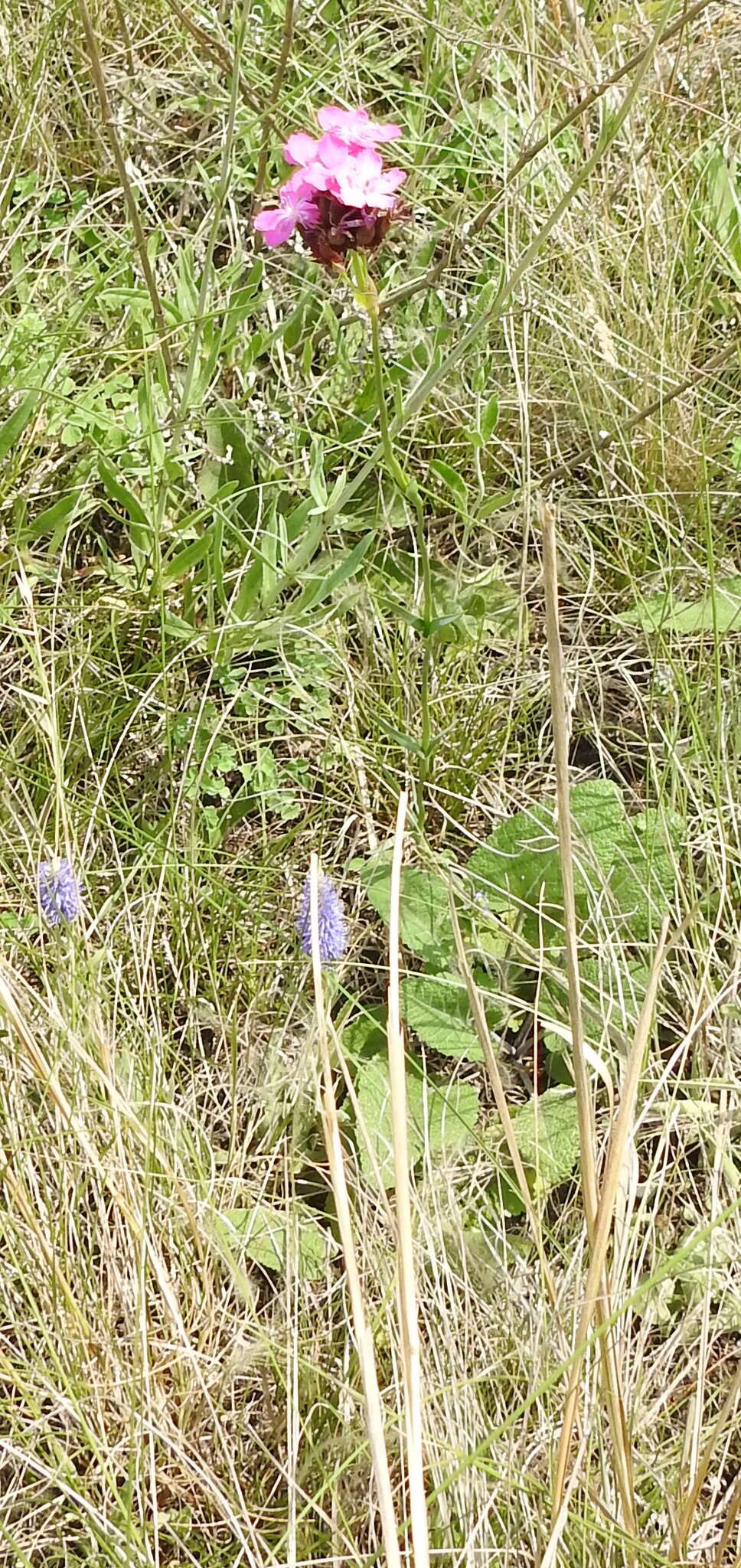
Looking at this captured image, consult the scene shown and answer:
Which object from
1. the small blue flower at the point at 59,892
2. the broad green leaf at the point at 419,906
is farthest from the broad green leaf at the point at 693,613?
the small blue flower at the point at 59,892

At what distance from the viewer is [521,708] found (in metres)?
1.42

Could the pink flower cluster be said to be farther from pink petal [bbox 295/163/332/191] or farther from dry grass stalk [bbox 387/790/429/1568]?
dry grass stalk [bbox 387/790/429/1568]

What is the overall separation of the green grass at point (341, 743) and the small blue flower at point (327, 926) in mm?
39

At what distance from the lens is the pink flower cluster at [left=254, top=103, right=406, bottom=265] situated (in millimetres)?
1122

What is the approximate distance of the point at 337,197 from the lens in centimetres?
113

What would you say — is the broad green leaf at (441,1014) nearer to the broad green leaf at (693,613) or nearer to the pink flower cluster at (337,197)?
the broad green leaf at (693,613)

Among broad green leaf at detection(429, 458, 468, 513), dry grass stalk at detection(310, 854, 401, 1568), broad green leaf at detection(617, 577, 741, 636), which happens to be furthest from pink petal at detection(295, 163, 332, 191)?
dry grass stalk at detection(310, 854, 401, 1568)

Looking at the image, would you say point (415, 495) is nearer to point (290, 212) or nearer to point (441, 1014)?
point (290, 212)

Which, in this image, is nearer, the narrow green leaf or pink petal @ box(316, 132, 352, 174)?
pink petal @ box(316, 132, 352, 174)

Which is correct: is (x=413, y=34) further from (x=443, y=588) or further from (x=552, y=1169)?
(x=552, y=1169)

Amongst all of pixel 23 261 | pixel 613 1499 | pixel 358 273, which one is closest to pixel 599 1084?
pixel 613 1499

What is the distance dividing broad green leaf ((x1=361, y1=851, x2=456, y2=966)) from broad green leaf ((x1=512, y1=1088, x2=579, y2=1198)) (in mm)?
164

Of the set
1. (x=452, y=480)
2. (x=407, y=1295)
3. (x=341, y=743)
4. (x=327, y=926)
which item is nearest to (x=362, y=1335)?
(x=407, y=1295)

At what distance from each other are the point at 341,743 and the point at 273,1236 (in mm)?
483
